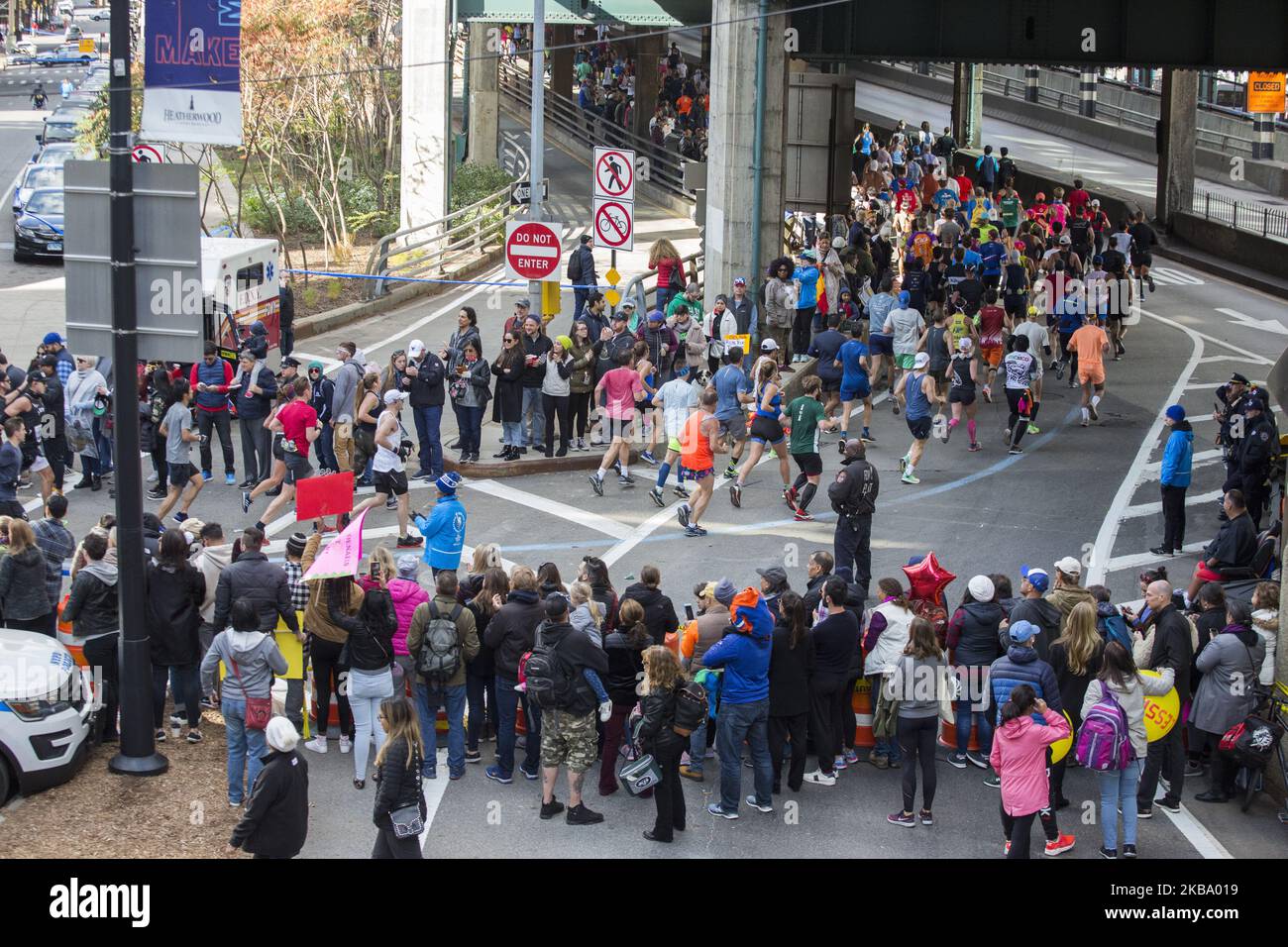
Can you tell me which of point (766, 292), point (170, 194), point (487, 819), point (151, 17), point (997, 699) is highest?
point (151, 17)

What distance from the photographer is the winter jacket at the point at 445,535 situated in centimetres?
1466

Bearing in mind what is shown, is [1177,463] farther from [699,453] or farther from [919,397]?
[699,453]

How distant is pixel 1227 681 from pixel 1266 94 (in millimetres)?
36827

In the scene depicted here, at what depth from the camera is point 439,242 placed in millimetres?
33312

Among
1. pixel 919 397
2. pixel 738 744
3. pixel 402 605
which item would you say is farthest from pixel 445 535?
pixel 919 397

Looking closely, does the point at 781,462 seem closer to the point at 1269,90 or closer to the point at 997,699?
the point at 997,699

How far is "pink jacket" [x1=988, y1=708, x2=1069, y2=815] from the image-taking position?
10539 millimetres

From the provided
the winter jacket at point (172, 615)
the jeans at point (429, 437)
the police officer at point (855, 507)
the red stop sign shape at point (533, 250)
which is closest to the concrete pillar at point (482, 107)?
the red stop sign shape at point (533, 250)

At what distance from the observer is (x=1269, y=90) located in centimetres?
4416

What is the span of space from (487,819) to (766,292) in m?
14.0

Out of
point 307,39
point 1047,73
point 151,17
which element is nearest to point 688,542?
point 151,17

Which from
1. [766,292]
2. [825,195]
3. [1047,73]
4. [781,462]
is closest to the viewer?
[781,462]

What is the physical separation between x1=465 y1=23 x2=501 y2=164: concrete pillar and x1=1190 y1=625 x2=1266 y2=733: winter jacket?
30522 millimetres

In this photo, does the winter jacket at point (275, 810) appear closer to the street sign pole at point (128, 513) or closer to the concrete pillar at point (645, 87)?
the street sign pole at point (128, 513)
